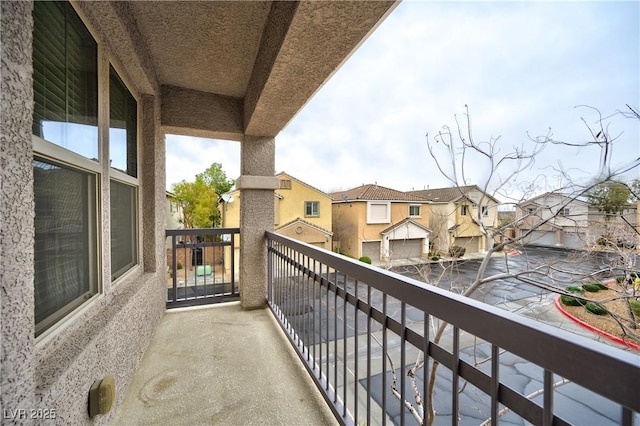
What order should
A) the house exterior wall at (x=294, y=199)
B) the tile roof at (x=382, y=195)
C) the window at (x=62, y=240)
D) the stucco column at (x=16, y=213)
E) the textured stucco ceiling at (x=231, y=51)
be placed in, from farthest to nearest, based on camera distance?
the house exterior wall at (x=294, y=199)
the tile roof at (x=382, y=195)
the textured stucco ceiling at (x=231, y=51)
the window at (x=62, y=240)
the stucco column at (x=16, y=213)

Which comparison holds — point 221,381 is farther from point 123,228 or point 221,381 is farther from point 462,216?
point 462,216

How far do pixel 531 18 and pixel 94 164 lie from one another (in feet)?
14.8

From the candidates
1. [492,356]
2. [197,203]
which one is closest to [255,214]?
[492,356]

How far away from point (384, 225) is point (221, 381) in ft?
10.0

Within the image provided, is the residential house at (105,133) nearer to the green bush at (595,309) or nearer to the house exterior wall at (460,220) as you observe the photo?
the house exterior wall at (460,220)

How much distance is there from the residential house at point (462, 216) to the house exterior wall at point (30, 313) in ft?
9.81

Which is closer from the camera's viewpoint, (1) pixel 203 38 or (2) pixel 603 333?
(2) pixel 603 333

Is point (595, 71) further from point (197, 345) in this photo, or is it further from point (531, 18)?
point (197, 345)

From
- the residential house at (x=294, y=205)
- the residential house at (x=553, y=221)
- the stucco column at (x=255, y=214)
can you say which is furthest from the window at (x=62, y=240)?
the residential house at (x=294, y=205)

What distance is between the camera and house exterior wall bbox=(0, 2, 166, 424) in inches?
30.3

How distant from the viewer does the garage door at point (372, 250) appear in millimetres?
4148

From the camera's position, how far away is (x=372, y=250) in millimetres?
4188

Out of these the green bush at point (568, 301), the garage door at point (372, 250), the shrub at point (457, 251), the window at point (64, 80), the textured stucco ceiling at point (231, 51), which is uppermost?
the textured stucco ceiling at point (231, 51)

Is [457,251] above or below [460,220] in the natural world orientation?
below
